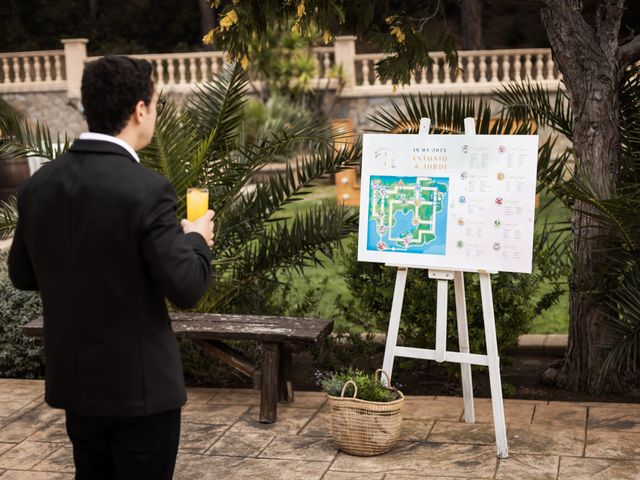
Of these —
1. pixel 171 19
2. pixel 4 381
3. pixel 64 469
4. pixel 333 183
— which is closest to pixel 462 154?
pixel 64 469

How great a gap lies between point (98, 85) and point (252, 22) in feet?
10.1

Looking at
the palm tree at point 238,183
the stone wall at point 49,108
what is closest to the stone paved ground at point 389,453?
the palm tree at point 238,183

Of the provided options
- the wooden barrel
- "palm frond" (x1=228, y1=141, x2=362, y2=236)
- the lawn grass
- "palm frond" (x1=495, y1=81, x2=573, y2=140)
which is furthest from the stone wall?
"palm frond" (x1=495, y1=81, x2=573, y2=140)

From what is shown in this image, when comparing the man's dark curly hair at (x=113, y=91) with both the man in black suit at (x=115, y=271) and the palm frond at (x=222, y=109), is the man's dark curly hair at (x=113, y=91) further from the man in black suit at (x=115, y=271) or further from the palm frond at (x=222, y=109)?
the palm frond at (x=222, y=109)

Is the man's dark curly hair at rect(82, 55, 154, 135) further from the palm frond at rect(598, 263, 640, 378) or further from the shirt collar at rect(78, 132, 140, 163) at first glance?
the palm frond at rect(598, 263, 640, 378)

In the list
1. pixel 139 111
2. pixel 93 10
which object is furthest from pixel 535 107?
pixel 93 10

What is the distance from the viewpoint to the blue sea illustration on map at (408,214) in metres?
5.15

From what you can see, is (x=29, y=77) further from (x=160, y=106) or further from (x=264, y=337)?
(x=264, y=337)

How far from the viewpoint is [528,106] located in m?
6.45

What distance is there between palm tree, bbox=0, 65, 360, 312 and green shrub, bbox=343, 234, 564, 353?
1.27 feet

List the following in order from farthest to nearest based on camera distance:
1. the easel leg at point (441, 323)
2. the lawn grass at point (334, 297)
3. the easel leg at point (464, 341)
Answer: the lawn grass at point (334, 297) < the easel leg at point (464, 341) < the easel leg at point (441, 323)

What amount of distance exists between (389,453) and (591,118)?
7.71 ft

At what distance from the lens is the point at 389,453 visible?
198 inches

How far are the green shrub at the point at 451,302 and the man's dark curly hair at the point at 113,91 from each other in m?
3.59
